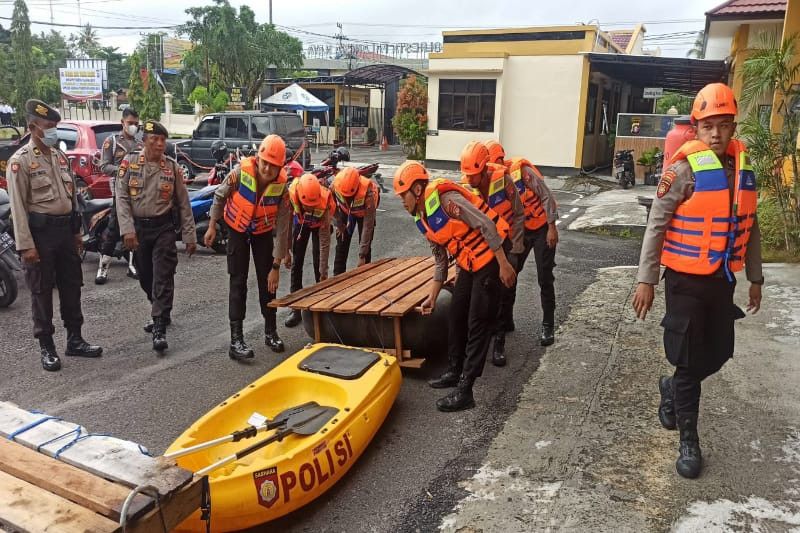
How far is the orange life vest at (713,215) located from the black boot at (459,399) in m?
1.57

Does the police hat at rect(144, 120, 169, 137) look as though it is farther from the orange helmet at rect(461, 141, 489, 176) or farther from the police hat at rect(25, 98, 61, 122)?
the orange helmet at rect(461, 141, 489, 176)

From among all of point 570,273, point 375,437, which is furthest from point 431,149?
point 375,437

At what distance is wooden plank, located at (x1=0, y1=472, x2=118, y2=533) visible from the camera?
1.99 metres

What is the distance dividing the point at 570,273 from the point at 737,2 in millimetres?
8131

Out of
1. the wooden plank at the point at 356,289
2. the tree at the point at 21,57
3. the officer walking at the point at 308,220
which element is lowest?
the wooden plank at the point at 356,289

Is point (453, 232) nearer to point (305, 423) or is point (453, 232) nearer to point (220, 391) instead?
point (305, 423)

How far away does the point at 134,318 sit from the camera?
6012mm

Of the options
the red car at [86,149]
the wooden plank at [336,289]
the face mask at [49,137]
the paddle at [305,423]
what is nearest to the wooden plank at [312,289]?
the wooden plank at [336,289]

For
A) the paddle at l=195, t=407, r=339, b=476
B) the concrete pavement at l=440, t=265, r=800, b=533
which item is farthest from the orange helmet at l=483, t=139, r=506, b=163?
the paddle at l=195, t=407, r=339, b=476

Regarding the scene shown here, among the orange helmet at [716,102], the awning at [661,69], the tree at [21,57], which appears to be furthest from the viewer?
the tree at [21,57]

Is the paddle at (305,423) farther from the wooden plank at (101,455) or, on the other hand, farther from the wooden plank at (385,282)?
the wooden plank at (385,282)

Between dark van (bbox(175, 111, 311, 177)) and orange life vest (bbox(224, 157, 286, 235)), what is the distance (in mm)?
9876

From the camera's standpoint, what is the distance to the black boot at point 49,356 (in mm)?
4703

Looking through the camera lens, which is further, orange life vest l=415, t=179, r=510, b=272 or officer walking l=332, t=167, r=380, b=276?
officer walking l=332, t=167, r=380, b=276
